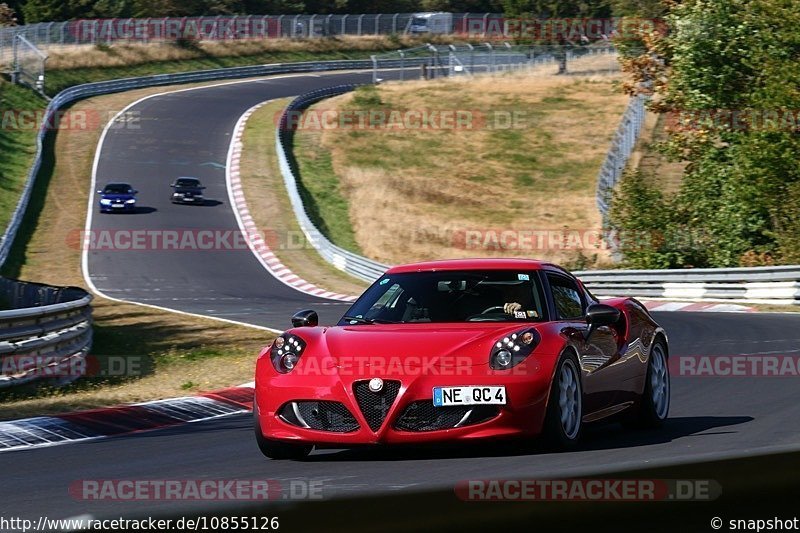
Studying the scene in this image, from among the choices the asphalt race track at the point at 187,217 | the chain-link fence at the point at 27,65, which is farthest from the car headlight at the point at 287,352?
the chain-link fence at the point at 27,65

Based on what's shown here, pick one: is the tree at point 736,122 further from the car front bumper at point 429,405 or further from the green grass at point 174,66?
the green grass at point 174,66

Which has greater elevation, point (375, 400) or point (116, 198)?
point (375, 400)

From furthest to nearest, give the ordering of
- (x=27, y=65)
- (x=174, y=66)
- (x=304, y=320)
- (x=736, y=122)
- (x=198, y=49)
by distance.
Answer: (x=198, y=49)
(x=174, y=66)
(x=27, y=65)
(x=736, y=122)
(x=304, y=320)

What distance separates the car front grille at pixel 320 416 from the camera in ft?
24.8

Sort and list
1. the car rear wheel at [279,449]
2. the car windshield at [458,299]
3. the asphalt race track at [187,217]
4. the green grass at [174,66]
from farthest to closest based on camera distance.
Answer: the green grass at [174,66]
the asphalt race track at [187,217]
the car windshield at [458,299]
the car rear wheel at [279,449]

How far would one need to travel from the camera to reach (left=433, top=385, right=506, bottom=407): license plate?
24.5ft

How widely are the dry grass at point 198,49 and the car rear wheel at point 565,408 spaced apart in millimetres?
62037

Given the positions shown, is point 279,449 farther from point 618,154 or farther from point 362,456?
point 618,154

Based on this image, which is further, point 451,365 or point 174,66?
point 174,66

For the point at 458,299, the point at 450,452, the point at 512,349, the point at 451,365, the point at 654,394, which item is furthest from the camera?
the point at 654,394

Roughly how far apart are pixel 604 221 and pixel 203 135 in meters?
26.0

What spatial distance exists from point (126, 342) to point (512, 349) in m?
12.9

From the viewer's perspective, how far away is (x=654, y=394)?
949cm

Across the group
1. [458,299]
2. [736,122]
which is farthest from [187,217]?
[458,299]
